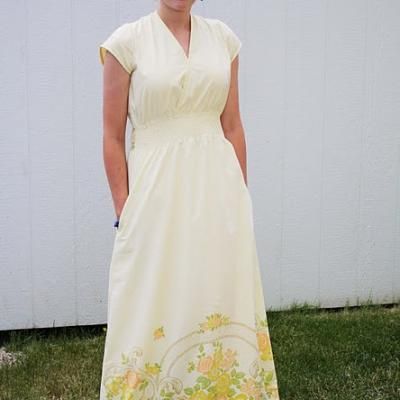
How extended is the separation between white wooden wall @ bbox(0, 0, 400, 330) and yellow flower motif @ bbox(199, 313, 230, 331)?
140 cm

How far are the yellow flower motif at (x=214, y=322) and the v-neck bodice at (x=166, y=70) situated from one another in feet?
1.98

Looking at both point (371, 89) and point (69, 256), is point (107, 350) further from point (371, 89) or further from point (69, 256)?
point (371, 89)

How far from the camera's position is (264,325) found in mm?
1994

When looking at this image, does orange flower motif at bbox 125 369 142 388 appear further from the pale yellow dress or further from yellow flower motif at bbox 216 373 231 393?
yellow flower motif at bbox 216 373 231 393

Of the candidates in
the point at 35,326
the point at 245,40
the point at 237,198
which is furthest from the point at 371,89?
the point at 35,326

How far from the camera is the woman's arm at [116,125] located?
187cm

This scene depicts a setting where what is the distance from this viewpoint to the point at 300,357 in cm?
291

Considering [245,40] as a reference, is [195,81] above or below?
below

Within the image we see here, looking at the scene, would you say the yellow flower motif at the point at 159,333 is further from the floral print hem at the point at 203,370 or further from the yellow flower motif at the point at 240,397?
the yellow flower motif at the point at 240,397

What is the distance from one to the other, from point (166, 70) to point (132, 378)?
2.92 feet

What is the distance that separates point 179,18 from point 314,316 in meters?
2.04

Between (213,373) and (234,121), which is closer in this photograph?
(213,373)

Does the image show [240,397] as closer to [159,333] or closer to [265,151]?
[159,333]

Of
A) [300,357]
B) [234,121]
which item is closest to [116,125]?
[234,121]
